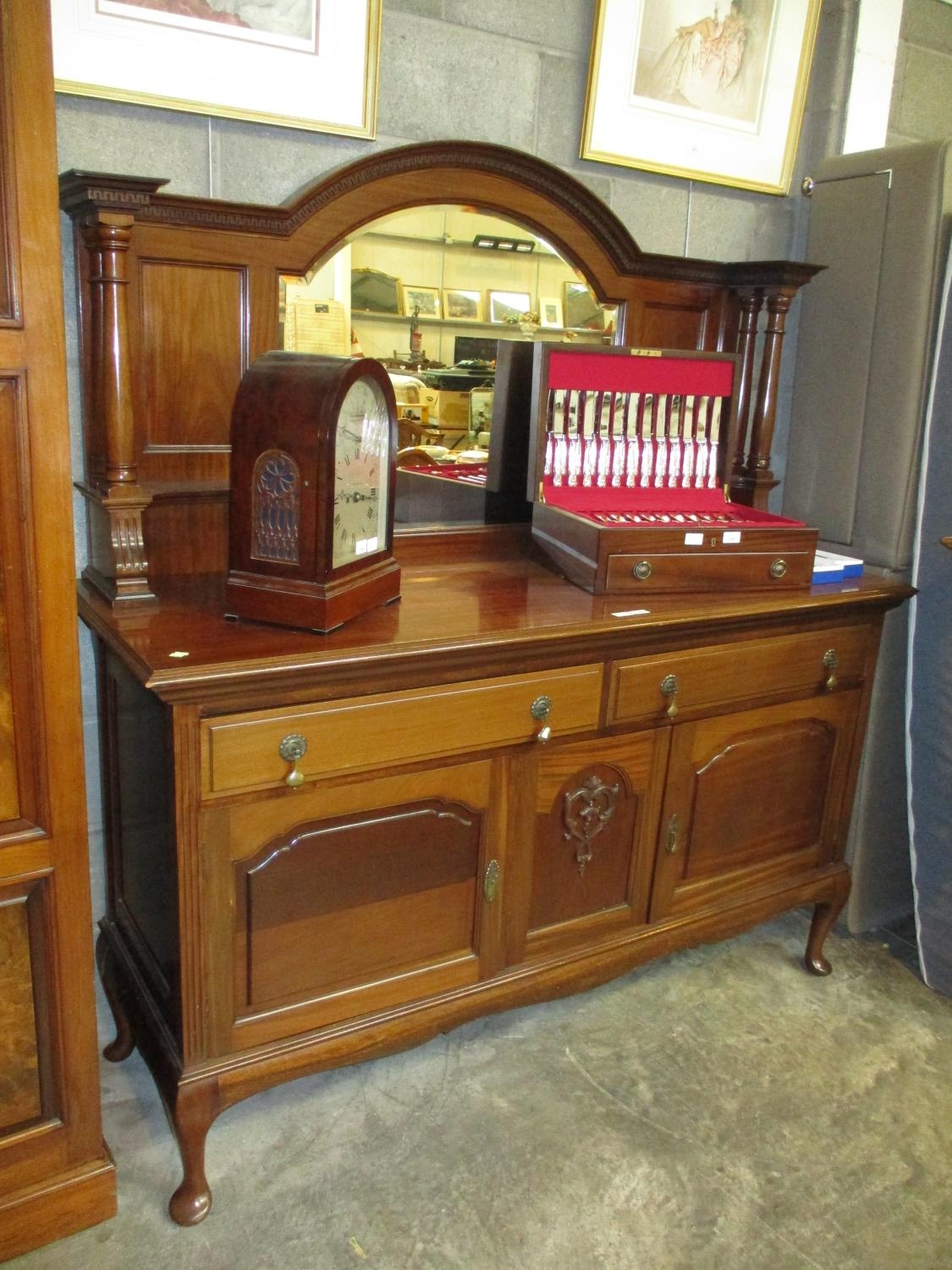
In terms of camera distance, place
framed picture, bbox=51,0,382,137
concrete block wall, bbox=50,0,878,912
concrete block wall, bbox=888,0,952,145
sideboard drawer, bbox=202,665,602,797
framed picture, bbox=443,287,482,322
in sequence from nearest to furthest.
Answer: sideboard drawer, bbox=202,665,602,797
framed picture, bbox=51,0,382,137
concrete block wall, bbox=50,0,878,912
framed picture, bbox=443,287,482,322
concrete block wall, bbox=888,0,952,145

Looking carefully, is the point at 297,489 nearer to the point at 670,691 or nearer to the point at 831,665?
the point at 670,691

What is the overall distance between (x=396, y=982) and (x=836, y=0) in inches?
100

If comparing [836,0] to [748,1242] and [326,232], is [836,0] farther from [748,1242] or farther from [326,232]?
[748,1242]

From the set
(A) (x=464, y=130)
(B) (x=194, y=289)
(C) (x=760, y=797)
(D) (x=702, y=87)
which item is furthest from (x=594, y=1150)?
(D) (x=702, y=87)

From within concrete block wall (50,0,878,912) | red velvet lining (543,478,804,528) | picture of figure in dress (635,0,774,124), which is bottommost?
red velvet lining (543,478,804,528)

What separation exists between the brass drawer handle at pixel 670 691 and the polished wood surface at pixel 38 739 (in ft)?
3.41

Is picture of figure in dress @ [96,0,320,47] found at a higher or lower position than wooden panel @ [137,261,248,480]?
higher

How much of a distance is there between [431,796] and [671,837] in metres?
0.60

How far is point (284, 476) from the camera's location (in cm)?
159

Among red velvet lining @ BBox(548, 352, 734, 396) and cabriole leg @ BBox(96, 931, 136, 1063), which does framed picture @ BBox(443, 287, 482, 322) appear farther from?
cabriole leg @ BBox(96, 931, 136, 1063)

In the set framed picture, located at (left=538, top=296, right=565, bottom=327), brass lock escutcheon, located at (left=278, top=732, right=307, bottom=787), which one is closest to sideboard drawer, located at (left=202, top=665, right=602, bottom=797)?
brass lock escutcheon, located at (left=278, top=732, right=307, bottom=787)

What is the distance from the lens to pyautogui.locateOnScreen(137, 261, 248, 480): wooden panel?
6.17ft

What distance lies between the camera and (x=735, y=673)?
2.03 meters

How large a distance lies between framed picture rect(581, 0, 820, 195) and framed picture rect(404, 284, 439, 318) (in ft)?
1.79
